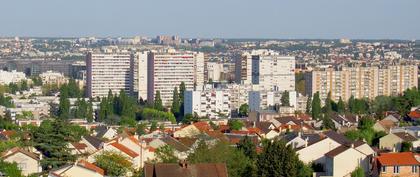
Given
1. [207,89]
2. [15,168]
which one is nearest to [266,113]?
[207,89]

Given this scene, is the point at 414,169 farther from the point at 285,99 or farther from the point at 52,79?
the point at 52,79

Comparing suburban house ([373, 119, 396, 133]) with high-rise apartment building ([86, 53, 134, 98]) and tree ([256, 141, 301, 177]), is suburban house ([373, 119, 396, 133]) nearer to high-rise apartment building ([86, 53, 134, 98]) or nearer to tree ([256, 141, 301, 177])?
tree ([256, 141, 301, 177])

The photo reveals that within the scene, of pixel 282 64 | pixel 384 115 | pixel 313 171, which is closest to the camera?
pixel 313 171

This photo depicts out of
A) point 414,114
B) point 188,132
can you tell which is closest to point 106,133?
point 188,132

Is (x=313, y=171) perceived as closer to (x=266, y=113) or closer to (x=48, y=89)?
(x=266, y=113)

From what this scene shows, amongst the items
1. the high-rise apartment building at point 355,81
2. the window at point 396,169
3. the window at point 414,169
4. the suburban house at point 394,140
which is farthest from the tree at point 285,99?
the window at point 396,169
